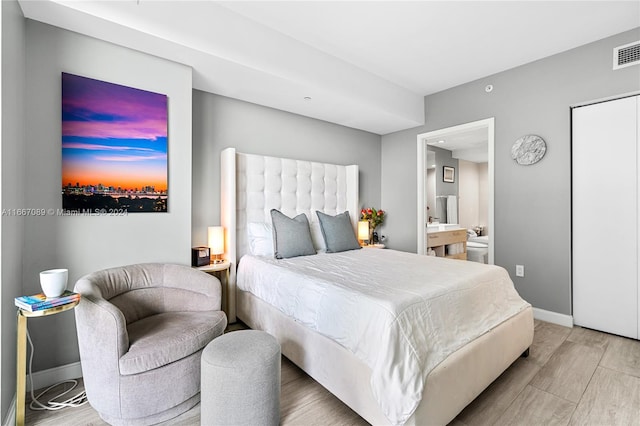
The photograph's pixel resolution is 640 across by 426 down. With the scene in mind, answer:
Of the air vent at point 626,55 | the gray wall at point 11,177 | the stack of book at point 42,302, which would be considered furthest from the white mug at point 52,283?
the air vent at point 626,55

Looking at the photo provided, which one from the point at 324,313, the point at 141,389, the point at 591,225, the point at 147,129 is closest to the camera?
the point at 141,389

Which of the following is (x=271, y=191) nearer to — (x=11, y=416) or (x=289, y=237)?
(x=289, y=237)

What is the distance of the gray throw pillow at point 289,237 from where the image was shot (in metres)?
2.93

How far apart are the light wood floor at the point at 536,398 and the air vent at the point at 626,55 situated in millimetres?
2531

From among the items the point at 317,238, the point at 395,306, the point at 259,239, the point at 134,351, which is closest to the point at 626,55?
the point at 395,306

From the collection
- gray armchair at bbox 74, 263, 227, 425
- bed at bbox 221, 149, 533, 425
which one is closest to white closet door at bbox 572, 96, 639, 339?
bed at bbox 221, 149, 533, 425

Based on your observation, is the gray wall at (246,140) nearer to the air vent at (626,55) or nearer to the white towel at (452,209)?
the air vent at (626,55)

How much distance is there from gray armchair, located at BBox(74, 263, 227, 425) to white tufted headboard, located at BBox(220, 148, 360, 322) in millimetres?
1049

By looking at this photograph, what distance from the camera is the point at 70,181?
6.66 feet

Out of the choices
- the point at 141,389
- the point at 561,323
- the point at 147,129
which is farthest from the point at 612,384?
the point at 147,129

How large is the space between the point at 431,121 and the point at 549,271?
233 cm

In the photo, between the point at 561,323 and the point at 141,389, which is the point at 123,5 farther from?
the point at 561,323

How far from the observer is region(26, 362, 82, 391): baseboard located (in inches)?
75.4

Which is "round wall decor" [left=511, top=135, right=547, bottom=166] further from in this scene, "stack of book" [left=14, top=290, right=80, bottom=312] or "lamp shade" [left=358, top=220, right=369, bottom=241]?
"stack of book" [left=14, top=290, right=80, bottom=312]
